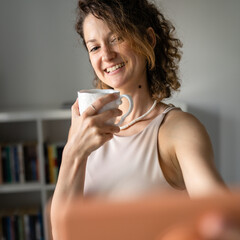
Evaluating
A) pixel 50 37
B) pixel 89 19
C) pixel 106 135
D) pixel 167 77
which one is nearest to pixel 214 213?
pixel 106 135

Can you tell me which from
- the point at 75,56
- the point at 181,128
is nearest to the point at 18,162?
the point at 75,56

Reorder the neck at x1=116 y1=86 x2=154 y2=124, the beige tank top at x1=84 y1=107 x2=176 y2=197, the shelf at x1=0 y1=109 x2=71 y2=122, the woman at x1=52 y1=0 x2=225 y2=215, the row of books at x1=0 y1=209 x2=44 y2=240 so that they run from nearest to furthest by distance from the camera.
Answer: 1. the woman at x1=52 y1=0 x2=225 y2=215
2. the beige tank top at x1=84 y1=107 x2=176 y2=197
3. the neck at x1=116 y1=86 x2=154 y2=124
4. the shelf at x1=0 y1=109 x2=71 y2=122
5. the row of books at x1=0 y1=209 x2=44 y2=240

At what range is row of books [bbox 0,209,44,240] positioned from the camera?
2359 millimetres

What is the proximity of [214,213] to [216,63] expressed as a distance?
255cm

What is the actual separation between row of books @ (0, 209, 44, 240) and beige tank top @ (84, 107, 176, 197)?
164 centimetres

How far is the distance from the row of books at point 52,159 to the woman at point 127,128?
1325 millimetres

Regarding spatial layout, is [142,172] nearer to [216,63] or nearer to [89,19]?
[89,19]

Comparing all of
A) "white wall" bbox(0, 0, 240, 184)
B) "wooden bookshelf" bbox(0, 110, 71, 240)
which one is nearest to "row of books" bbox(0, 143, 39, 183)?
"wooden bookshelf" bbox(0, 110, 71, 240)

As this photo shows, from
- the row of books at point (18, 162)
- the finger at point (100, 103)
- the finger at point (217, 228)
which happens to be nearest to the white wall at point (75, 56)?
the row of books at point (18, 162)

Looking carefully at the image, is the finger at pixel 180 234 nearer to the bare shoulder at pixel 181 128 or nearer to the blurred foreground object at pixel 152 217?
the blurred foreground object at pixel 152 217

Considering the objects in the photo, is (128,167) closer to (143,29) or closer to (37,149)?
(143,29)

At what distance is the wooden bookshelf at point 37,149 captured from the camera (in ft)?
7.42

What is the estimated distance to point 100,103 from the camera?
707mm

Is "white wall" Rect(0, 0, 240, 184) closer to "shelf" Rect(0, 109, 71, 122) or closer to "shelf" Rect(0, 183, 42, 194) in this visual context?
"shelf" Rect(0, 109, 71, 122)
